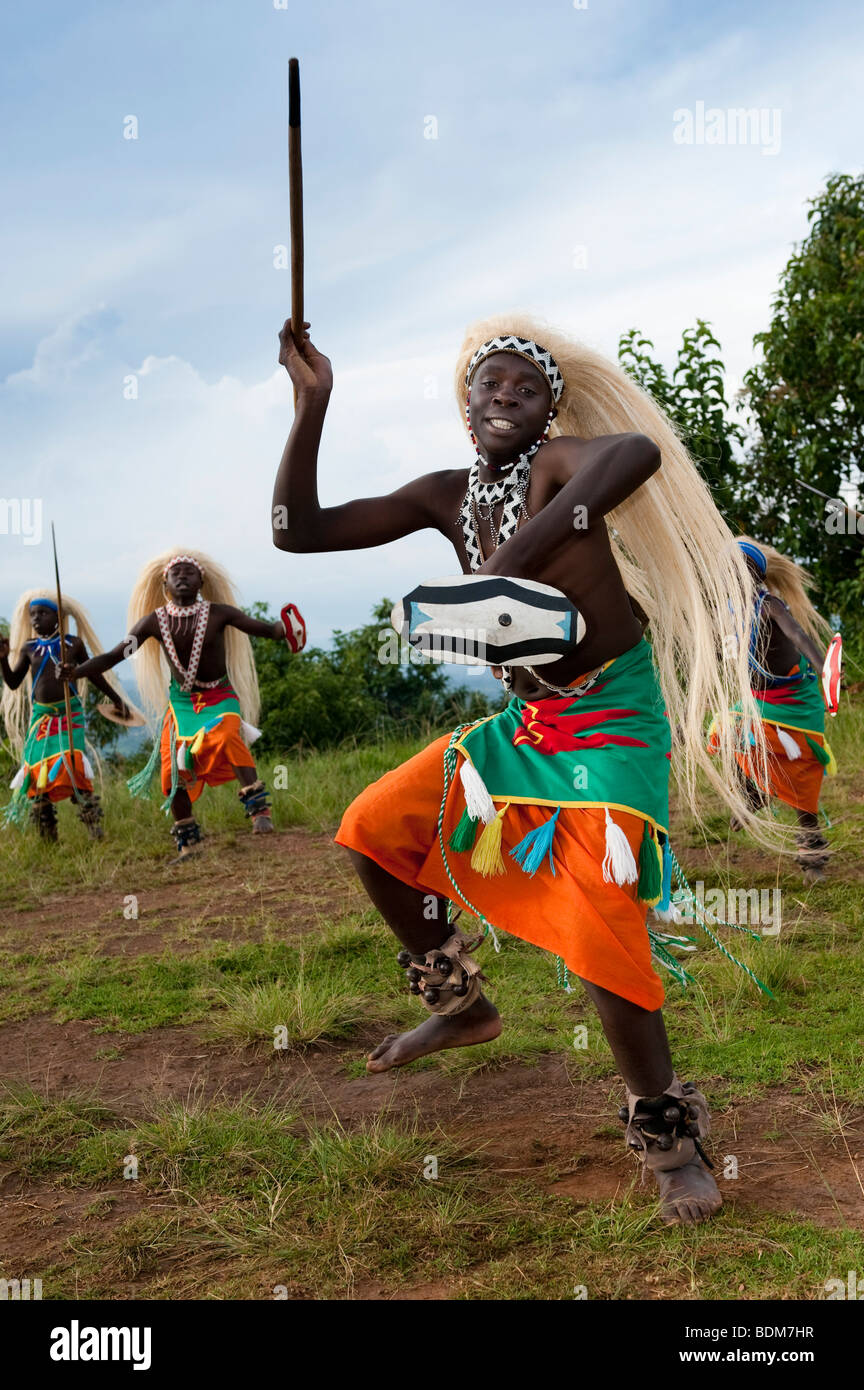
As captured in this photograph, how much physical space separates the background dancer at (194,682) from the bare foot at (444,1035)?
4.00 meters

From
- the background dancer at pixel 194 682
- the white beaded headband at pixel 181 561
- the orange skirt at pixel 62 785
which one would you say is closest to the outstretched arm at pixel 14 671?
the orange skirt at pixel 62 785

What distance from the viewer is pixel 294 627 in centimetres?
661

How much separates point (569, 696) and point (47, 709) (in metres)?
5.57

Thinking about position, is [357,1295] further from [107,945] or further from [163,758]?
A: [163,758]

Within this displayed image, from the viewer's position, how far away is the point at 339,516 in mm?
2895

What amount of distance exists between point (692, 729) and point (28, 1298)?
189cm

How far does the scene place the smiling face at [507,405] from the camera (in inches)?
110

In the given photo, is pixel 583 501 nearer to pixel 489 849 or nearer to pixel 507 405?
pixel 507 405

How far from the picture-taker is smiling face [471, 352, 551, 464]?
2791 mm

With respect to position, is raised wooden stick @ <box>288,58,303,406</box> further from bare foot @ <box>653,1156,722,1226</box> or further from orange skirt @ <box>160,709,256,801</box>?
orange skirt @ <box>160,709,256,801</box>

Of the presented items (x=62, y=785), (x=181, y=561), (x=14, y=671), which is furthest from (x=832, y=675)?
(x=14, y=671)

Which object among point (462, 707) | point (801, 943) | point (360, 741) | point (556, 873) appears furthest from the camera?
point (462, 707)

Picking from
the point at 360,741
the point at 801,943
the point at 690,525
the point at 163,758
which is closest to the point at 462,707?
the point at 360,741

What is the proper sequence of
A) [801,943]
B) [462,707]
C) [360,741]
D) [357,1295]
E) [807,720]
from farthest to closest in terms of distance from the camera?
1. [462,707]
2. [360,741]
3. [807,720]
4. [801,943]
5. [357,1295]
